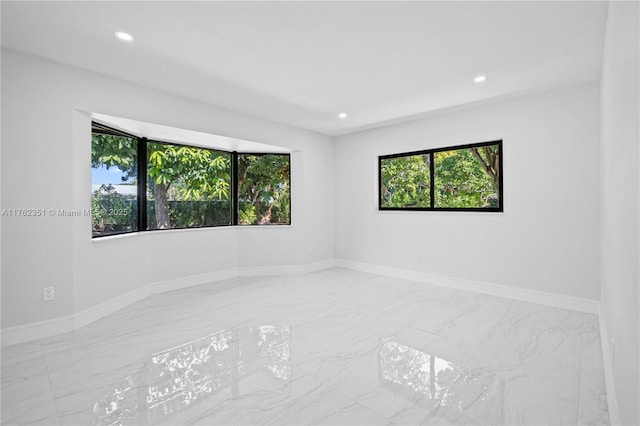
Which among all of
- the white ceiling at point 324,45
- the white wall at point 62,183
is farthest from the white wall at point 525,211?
the white wall at point 62,183

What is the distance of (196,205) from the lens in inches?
196

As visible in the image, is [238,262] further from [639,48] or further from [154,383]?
[639,48]

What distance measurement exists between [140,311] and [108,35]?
2.73 meters

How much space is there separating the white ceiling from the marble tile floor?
2.50 meters

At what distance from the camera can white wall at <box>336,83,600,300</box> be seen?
3514 millimetres

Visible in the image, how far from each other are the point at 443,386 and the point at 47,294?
3.43 m

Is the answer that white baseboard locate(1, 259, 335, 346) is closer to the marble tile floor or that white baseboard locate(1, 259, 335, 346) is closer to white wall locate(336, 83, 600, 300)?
the marble tile floor

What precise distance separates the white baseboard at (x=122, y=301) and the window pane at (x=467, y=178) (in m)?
2.49

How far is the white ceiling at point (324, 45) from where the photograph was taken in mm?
2213

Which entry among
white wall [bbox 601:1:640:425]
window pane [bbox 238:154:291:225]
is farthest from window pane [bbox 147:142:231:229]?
white wall [bbox 601:1:640:425]

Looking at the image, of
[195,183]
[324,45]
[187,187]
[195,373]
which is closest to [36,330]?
[195,373]

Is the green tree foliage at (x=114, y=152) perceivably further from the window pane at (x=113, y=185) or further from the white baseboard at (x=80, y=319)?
the white baseboard at (x=80, y=319)

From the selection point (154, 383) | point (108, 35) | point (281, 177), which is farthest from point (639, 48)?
point (281, 177)

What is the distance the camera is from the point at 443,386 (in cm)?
210
